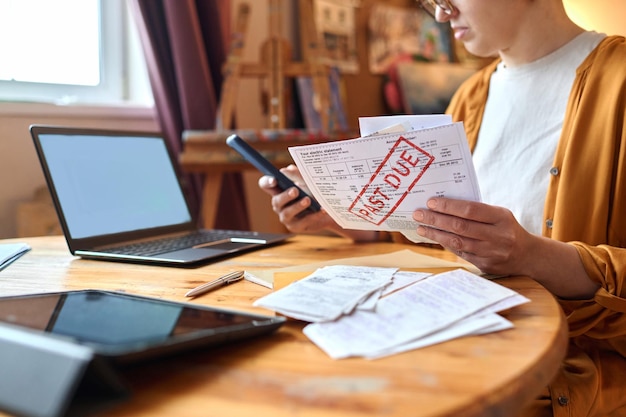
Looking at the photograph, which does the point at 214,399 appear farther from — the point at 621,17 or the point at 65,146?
the point at 621,17

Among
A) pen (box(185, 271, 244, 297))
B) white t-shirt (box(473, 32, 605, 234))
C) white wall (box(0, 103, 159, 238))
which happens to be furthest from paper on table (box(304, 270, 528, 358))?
white wall (box(0, 103, 159, 238))

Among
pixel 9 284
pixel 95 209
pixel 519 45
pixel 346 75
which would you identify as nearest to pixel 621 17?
pixel 519 45

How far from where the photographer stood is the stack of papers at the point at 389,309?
556mm

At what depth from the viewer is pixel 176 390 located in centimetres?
46

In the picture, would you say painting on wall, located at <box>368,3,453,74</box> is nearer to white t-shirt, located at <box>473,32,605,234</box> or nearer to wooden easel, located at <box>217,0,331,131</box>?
wooden easel, located at <box>217,0,331,131</box>

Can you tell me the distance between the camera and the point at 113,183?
1.23 meters

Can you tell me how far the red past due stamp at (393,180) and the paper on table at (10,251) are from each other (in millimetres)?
556

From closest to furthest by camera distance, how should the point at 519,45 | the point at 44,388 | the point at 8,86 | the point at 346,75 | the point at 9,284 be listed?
the point at 44,388 → the point at 9,284 → the point at 519,45 → the point at 8,86 → the point at 346,75

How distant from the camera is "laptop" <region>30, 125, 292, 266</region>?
108cm

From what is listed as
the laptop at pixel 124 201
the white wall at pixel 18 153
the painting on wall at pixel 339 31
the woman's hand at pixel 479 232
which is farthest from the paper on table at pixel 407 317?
the painting on wall at pixel 339 31

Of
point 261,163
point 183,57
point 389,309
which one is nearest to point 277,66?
point 183,57

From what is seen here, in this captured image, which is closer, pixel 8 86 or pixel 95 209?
pixel 95 209

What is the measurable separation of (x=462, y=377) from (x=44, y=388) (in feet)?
0.97

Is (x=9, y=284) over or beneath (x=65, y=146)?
beneath
